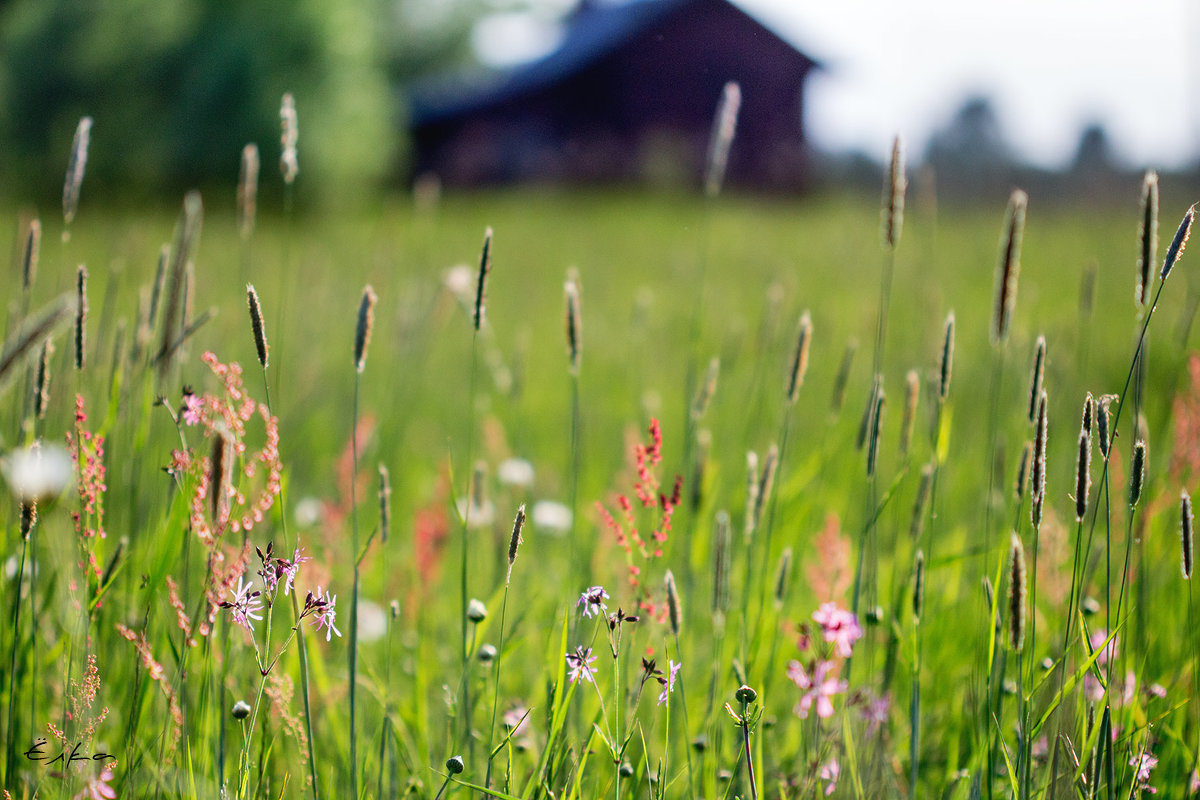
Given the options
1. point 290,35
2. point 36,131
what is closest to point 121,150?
point 36,131

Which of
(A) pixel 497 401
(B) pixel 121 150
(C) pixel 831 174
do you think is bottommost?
(A) pixel 497 401

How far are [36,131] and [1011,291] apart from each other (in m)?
14.0

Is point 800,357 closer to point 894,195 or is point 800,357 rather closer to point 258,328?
point 894,195

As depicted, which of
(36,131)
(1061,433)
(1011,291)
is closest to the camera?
(1011,291)

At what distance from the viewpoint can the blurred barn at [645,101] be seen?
57.1 ft

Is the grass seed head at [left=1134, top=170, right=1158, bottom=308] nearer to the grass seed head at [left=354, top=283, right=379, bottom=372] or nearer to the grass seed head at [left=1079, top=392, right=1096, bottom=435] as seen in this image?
the grass seed head at [left=1079, top=392, right=1096, bottom=435]

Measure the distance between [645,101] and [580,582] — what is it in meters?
18.7

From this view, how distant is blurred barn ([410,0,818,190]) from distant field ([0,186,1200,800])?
1363 cm

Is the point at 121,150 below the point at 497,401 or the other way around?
the other way around

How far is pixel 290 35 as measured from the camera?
463 inches

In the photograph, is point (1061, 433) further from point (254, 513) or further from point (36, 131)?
point (36, 131)

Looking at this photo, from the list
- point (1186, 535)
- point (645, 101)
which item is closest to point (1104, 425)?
point (1186, 535)

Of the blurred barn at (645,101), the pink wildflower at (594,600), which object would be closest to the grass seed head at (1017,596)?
the pink wildflower at (594,600)

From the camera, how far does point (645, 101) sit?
61.4 feet
